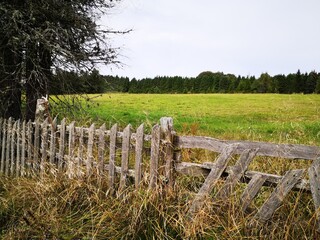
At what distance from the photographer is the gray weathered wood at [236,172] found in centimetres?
346

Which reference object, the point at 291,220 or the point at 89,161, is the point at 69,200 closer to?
the point at 89,161

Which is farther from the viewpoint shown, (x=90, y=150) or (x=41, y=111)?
(x=41, y=111)

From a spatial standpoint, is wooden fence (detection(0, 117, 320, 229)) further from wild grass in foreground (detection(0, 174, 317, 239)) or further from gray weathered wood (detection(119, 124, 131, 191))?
wild grass in foreground (detection(0, 174, 317, 239))

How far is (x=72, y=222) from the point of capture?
152 inches

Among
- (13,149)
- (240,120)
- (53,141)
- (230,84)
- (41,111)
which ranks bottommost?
(240,120)

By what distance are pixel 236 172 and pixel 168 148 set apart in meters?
0.85

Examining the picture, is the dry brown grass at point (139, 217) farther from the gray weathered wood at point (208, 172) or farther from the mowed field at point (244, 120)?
the mowed field at point (244, 120)

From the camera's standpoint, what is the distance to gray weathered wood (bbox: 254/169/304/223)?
10.4 feet

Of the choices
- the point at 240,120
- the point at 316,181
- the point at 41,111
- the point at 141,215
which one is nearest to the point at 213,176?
the point at 141,215

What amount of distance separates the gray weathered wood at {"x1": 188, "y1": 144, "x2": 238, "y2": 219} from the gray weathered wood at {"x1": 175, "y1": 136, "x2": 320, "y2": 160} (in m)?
0.07

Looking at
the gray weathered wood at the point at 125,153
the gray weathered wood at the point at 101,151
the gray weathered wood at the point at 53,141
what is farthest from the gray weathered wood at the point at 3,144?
the gray weathered wood at the point at 125,153

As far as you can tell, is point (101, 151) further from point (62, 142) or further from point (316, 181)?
point (316, 181)

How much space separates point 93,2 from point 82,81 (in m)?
2.27

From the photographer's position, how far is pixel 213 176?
3684mm
